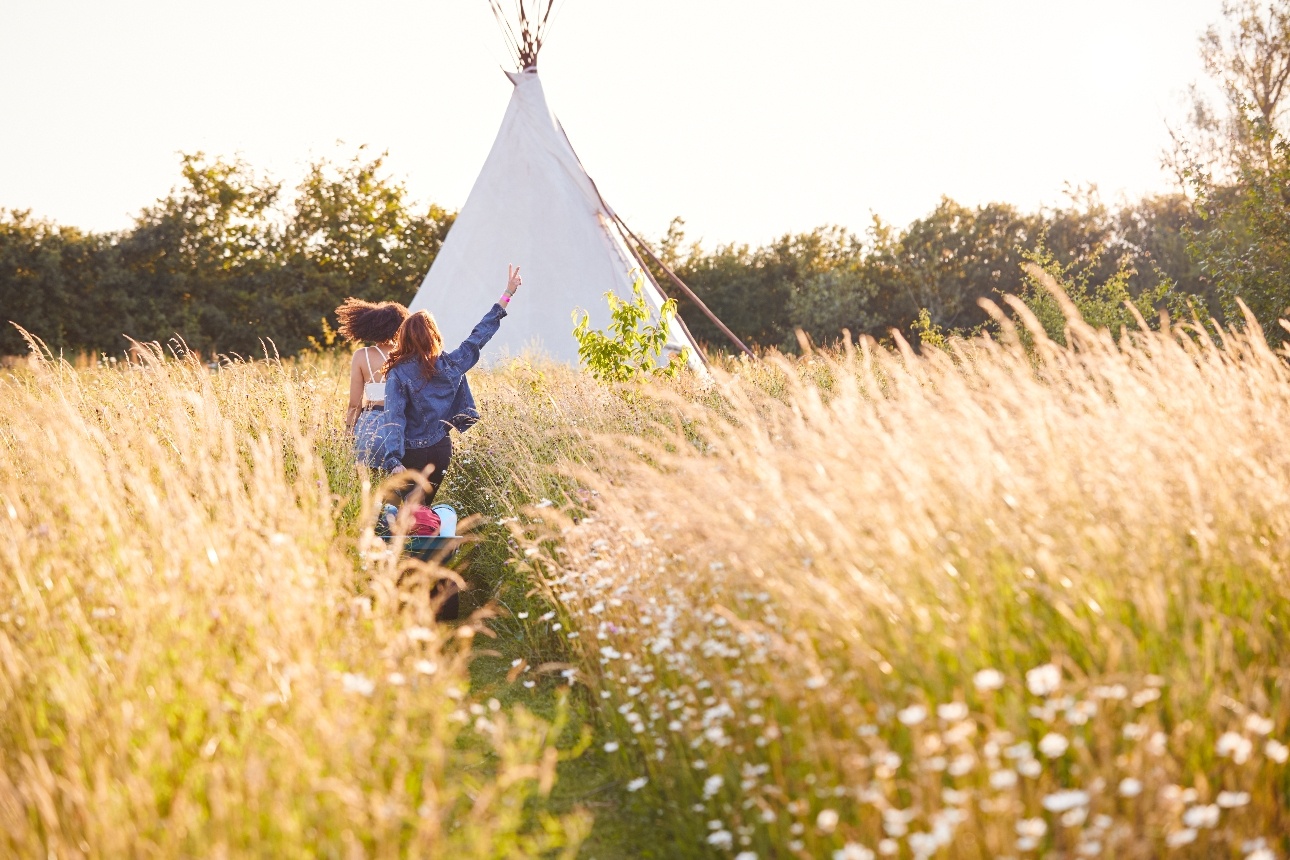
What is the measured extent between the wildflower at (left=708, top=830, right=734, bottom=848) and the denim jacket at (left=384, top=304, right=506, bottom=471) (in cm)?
345

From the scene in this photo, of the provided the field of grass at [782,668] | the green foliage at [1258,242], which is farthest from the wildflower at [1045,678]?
the green foliage at [1258,242]

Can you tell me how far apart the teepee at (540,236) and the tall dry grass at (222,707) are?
746 centimetres

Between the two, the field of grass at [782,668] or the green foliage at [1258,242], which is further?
the green foliage at [1258,242]

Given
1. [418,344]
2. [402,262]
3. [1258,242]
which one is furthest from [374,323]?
[402,262]

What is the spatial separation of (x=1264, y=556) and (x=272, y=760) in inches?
84.2

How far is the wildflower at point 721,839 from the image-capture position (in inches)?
70.1

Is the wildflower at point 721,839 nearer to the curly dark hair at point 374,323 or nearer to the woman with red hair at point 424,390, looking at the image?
the woman with red hair at point 424,390

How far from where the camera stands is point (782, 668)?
7.32 feet

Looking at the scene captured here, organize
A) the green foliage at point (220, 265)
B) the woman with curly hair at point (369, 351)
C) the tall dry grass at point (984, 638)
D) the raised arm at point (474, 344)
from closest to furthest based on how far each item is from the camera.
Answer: the tall dry grass at point (984, 638), the raised arm at point (474, 344), the woman with curly hair at point (369, 351), the green foliage at point (220, 265)

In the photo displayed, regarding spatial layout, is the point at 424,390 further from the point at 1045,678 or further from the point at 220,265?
the point at 220,265

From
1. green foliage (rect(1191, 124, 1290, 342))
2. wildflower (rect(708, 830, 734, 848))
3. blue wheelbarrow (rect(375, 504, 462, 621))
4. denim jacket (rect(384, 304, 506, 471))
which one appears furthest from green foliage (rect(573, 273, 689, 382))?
green foliage (rect(1191, 124, 1290, 342))

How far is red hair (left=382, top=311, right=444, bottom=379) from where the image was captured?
17.0 ft

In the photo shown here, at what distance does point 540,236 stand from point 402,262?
773cm

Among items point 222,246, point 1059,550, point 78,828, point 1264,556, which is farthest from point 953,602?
point 222,246
